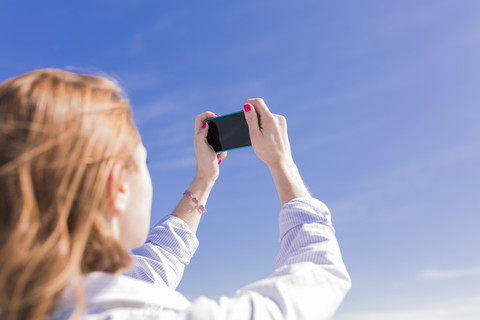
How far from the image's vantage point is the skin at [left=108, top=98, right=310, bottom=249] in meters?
2.26

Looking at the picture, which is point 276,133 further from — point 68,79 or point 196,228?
point 68,79

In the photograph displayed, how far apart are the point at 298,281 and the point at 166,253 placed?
1662 mm

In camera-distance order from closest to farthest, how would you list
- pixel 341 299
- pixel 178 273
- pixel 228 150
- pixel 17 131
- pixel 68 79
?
pixel 17 131 < pixel 68 79 < pixel 341 299 < pixel 178 273 < pixel 228 150

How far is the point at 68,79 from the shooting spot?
2207 millimetres

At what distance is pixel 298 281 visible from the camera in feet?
7.59

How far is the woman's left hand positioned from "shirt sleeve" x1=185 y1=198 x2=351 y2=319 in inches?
58.0

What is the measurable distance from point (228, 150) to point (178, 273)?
122 cm

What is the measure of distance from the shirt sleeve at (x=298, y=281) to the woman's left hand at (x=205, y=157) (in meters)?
1.47

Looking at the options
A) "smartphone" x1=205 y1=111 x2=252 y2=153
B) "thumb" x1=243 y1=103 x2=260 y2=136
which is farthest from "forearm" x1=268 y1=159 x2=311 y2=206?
"smartphone" x1=205 y1=111 x2=252 y2=153

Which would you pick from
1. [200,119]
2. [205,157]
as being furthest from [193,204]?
[200,119]

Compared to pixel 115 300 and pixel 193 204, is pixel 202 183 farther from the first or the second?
pixel 115 300

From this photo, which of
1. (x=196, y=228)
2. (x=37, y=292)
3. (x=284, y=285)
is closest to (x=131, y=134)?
(x=37, y=292)

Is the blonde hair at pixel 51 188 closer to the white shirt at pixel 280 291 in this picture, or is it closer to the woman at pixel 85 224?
the woman at pixel 85 224

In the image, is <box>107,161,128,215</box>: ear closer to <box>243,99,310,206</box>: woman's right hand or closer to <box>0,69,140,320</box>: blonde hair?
<box>0,69,140,320</box>: blonde hair
